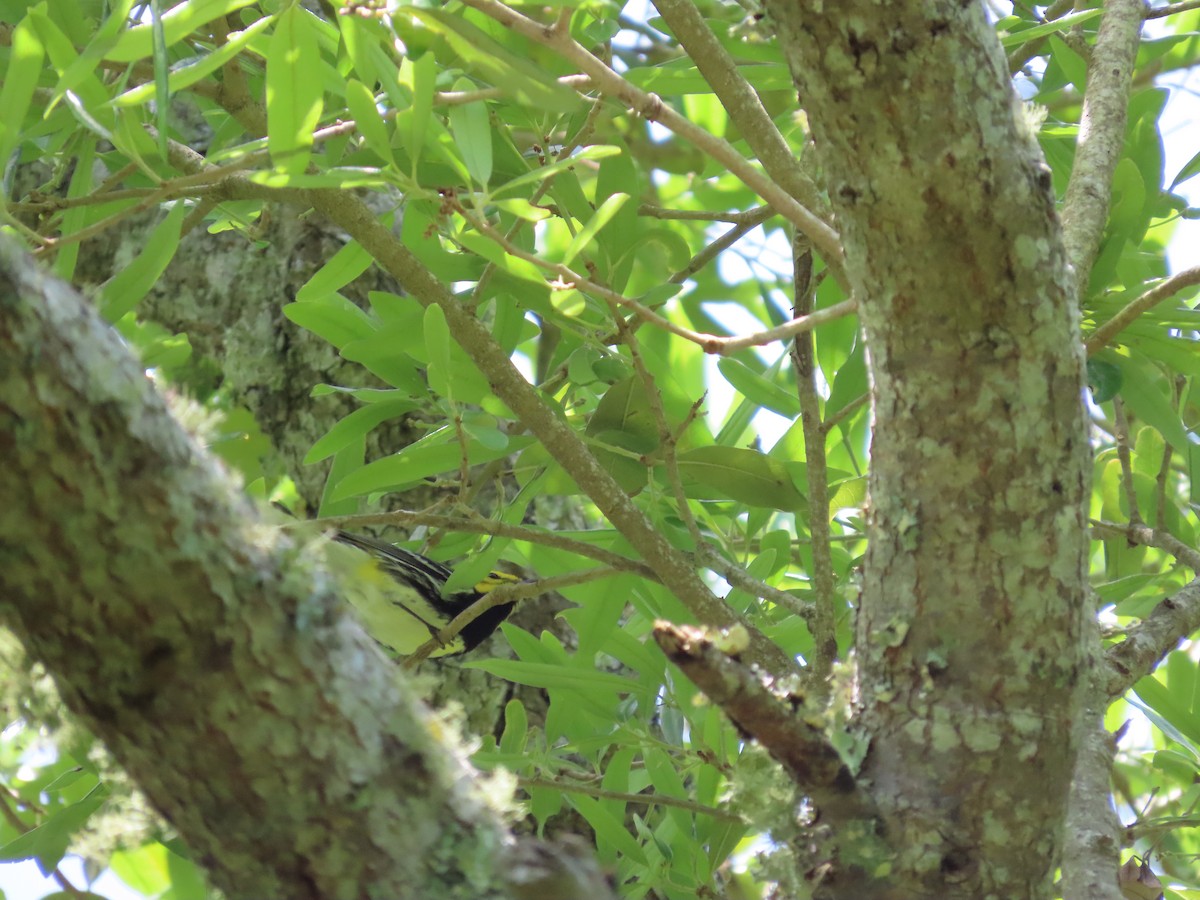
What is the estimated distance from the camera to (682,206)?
114 inches

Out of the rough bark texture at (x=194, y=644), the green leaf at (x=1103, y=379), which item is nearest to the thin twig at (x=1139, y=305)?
the green leaf at (x=1103, y=379)

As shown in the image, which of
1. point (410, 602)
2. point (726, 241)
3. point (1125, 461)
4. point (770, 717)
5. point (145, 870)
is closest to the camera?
point (770, 717)

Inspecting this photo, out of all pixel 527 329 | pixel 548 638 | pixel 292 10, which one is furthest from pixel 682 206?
pixel 292 10

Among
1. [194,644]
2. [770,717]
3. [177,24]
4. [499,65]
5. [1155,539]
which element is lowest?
[770,717]

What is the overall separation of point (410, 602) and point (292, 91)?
188cm

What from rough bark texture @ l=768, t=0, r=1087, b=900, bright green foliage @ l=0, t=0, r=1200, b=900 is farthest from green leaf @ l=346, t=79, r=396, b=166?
rough bark texture @ l=768, t=0, r=1087, b=900

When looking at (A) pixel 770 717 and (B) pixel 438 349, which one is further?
(B) pixel 438 349

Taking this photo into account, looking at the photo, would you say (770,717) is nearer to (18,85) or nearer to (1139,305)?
(1139,305)

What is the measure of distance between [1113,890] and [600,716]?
0.75 metres

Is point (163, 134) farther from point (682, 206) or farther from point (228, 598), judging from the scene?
point (682, 206)

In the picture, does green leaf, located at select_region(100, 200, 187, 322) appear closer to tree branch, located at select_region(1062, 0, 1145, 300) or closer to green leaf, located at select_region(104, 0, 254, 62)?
green leaf, located at select_region(104, 0, 254, 62)

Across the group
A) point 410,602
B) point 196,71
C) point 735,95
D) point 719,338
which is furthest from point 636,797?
point 410,602

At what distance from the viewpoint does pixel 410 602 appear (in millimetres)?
2842

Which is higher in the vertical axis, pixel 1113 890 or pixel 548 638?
pixel 548 638
